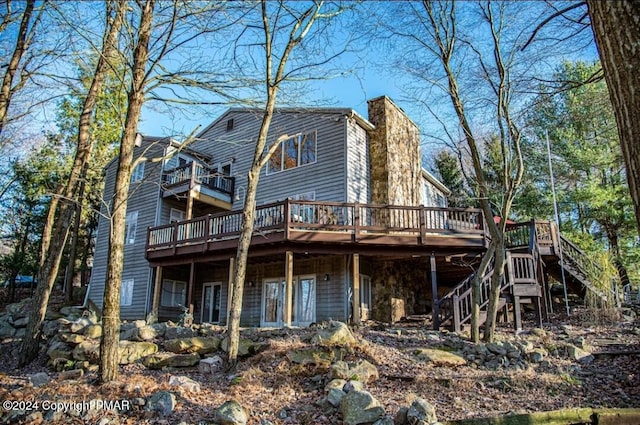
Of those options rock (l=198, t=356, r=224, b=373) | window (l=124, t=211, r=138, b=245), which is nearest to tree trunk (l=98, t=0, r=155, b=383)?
rock (l=198, t=356, r=224, b=373)

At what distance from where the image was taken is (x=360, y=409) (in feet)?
16.7

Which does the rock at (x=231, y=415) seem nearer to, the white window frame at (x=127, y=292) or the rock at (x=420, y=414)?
A: the rock at (x=420, y=414)

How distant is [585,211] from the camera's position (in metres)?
20.9

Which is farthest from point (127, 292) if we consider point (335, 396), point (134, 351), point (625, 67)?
point (625, 67)

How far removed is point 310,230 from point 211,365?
5.41 m

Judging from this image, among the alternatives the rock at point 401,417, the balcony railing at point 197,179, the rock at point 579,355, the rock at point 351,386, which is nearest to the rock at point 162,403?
the rock at point 351,386

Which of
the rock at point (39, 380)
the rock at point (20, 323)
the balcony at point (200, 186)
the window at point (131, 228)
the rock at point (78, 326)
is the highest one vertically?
the balcony at point (200, 186)

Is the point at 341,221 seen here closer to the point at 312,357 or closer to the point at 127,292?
the point at 312,357

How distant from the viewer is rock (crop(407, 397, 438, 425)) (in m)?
4.73

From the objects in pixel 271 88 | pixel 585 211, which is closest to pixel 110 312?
pixel 271 88

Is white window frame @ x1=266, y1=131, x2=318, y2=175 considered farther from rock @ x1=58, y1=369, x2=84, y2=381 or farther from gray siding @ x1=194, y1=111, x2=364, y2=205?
rock @ x1=58, y1=369, x2=84, y2=381

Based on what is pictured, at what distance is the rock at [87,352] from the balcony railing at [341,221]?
17.3 ft

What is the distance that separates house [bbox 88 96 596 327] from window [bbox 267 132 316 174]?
1.7 inches

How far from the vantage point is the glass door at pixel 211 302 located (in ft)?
54.9
